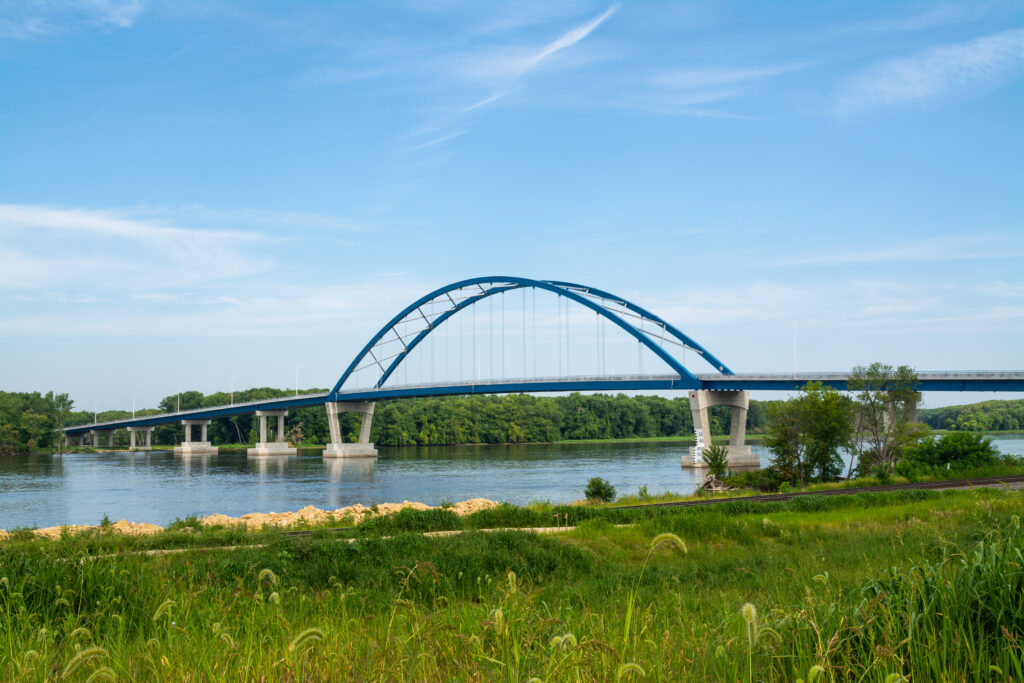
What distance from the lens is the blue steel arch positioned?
260ft

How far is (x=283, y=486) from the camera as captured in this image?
51.3 meters

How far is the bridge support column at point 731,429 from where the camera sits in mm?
68938

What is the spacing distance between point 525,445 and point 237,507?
289ft

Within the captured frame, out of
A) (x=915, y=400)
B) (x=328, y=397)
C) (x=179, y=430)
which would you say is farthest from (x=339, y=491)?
(x=179, y=430)

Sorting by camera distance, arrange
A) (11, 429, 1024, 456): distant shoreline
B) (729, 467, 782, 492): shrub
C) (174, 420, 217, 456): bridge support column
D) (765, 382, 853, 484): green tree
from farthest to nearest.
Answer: (11, 429, 1024, 456): distant shoreline
(174, 420, 217, 456): bridge support column
(765, 382, 853, 484): green tree
(729, 467, 782, 492): shrub

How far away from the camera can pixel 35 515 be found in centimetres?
3403

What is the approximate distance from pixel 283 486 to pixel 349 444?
46869mm

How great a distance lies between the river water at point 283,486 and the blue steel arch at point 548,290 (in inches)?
499

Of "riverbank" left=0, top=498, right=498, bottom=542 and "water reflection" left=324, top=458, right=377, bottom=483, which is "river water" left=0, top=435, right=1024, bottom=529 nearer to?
"water reflection" left=324, top=458, right=377, bottom=483

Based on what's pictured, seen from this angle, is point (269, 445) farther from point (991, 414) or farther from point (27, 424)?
point (991, 414)

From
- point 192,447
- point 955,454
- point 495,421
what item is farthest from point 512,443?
point 955,454

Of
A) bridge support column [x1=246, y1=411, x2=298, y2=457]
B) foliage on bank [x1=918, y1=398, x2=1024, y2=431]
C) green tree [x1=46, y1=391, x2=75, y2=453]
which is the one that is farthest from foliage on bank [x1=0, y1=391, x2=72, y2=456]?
foliage on bank [x1=918, y1=398, x2=1024, y2=431]

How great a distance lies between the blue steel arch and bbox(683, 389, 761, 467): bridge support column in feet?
7.20

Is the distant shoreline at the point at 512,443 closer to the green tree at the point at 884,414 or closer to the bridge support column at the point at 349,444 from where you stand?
the bridge support column at the point at 349,444
